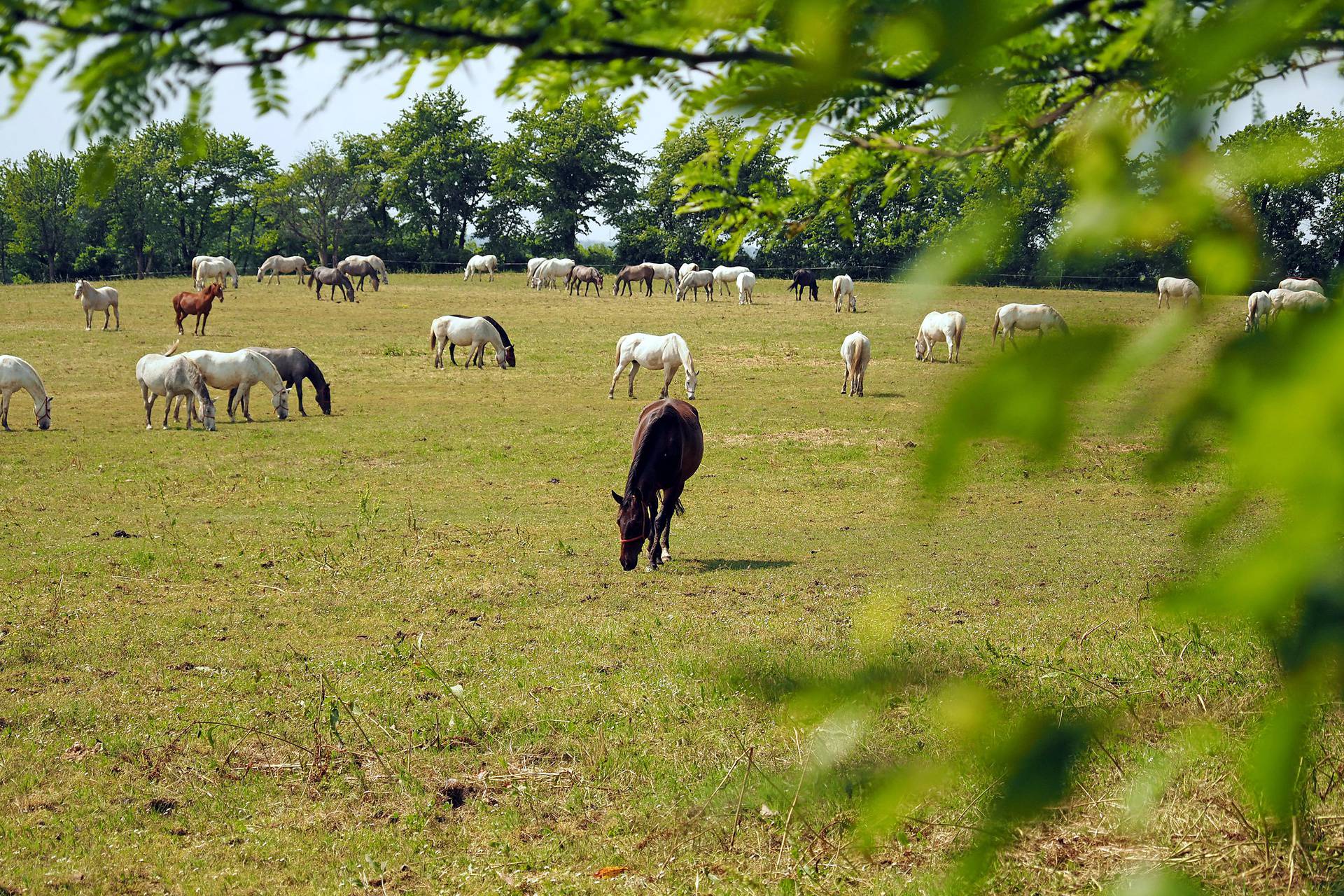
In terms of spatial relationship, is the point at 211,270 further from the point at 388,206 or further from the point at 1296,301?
the point at 1296,301

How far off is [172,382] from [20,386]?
8.18 feet

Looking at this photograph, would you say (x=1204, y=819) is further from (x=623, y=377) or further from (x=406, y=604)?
(x=623, y=377)

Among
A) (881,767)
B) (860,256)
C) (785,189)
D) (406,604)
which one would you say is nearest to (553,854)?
(785,189)

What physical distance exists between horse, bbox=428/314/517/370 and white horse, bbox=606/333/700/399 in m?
5.60

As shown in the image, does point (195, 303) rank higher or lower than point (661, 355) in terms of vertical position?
higher

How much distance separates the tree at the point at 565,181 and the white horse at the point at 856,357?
48.5 metres

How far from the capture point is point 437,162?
72562 mm

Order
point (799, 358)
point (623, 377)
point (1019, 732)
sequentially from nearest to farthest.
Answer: point (1019, 732) → point (623, 377) → point (799, 358)

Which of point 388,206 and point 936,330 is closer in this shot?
point 936,330

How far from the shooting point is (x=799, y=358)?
29812 mm

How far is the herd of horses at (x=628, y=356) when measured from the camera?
406 cm

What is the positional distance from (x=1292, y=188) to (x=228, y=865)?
4441 mm

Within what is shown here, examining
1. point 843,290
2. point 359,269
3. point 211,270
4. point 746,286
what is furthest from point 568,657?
point 359,269

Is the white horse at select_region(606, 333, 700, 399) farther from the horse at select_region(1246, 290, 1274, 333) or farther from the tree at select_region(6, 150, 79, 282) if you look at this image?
the tree at select_region(6, 150, 79, 282)
